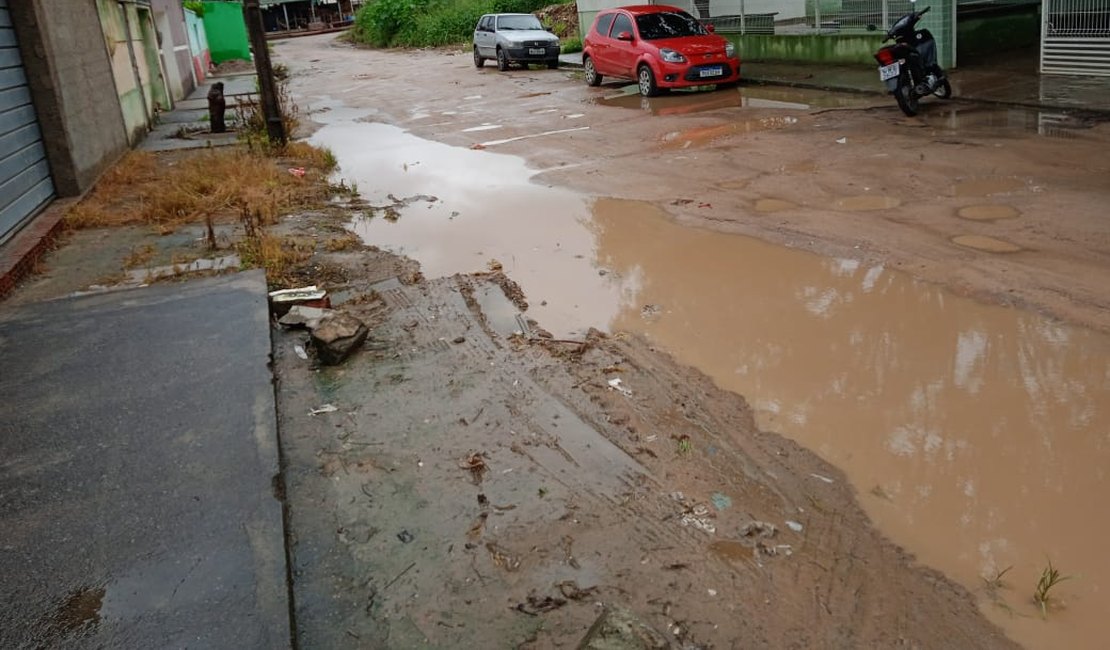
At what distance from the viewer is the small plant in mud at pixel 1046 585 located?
3.04 m

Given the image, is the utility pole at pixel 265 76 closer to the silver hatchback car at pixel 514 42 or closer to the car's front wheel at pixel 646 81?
the car's front wheel at pixel 646 81

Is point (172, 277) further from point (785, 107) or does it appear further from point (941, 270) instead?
point (785, 107)

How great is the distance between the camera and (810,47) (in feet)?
57.1

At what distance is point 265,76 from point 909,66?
9.16m

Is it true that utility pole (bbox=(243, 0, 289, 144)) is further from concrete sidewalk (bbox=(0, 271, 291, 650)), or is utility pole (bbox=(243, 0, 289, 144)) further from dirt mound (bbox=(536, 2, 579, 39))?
dirt mound (bbox=(536, 2, 579, 39))

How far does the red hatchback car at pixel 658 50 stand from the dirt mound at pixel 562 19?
1360 cm

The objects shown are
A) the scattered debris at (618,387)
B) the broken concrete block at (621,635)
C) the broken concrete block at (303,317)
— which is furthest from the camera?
the broken concrete block at (303,317)

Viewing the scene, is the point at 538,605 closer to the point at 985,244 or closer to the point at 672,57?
the point at 985,244

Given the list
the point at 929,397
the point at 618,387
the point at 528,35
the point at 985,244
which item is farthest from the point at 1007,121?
the point at 528,35

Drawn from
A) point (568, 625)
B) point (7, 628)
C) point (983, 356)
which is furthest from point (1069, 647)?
point (7, 628)

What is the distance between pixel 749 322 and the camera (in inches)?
219

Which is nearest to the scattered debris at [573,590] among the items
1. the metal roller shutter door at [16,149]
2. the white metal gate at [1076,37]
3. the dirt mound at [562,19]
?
the metal roller shutter door at [16,149]

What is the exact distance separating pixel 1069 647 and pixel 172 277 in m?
6.27

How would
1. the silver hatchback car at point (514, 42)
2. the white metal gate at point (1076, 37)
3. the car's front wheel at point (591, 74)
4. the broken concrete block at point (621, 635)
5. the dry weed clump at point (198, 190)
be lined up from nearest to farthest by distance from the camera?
1. the broken concrete block at point (621, 635)
2. the dry weed clump at point (198, 190)
3. the white metal gate at point (1076, 37)
4. the car's front wheel at point (591, 74)
5. the silver hatchback car at point (514, 42)
